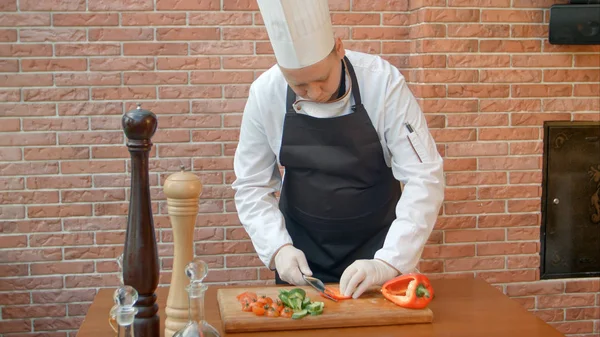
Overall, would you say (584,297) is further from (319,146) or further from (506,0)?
(319,146)

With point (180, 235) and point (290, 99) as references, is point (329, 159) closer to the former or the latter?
point (290, 99)

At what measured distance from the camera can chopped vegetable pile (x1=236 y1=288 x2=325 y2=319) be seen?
169cm

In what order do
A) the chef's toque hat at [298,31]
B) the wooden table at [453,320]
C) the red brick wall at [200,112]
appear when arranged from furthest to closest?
the red brick wall at [200,112]
the chef's toque hat at [298,31]
the wooden table at [453,320]

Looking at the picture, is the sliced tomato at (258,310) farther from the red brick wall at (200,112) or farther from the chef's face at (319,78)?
the red brick wall at (200,112)

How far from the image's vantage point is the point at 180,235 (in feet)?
5.15

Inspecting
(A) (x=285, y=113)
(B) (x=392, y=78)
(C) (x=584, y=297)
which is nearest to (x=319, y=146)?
(A) (x=285, y=113)

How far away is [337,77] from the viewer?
212 cm

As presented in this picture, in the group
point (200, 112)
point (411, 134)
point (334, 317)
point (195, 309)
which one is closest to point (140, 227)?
point (195, 309)

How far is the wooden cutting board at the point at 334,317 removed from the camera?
166 cm

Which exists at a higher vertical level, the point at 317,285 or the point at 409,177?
the point at 409,177

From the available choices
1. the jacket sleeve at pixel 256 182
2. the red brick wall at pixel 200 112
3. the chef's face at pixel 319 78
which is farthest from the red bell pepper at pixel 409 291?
the red brick wall at pixel 200 112

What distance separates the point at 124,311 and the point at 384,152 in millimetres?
1242

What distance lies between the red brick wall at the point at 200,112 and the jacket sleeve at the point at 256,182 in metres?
1.09

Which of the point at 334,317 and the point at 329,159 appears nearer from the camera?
the point at 334,317
